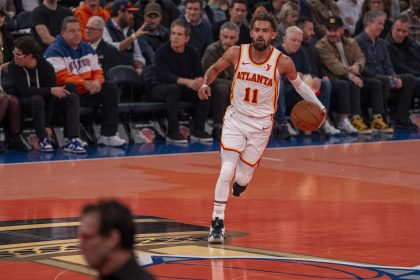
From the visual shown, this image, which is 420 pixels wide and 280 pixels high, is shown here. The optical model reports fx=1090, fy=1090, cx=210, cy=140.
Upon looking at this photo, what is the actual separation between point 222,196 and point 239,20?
9245 millimetres

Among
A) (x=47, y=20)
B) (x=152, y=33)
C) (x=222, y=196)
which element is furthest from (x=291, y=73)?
(x=152, y=33)

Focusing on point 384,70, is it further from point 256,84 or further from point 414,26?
point 256,84

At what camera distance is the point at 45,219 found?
406 inches

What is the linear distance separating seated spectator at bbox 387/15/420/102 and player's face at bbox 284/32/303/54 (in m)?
3.12

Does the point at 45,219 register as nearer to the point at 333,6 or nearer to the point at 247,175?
the point at 247,175

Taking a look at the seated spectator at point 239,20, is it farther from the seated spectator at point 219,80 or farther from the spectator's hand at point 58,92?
the spectator's hand at point 58,92

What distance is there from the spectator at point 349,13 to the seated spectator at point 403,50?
882 mm

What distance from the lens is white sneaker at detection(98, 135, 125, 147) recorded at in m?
16.1

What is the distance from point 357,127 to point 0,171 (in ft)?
24.6

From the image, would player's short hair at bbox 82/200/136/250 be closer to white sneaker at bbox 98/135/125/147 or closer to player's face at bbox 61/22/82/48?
player's face at bbox 61/22/82/48

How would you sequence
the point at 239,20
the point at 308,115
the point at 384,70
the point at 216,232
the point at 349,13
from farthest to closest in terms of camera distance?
1. the point at 349,13
2. the point at 384,70
3. the point at 239,20
4. the point at 308,115
5. the point at 216,232

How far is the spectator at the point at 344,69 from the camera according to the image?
61.2 feet

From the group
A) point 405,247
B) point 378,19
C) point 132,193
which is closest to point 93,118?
point 132,193

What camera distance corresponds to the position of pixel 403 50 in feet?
66.8
